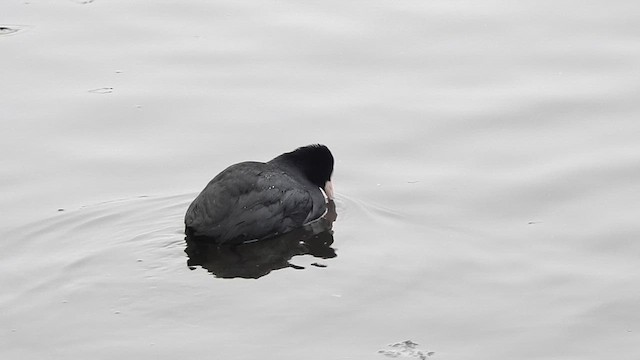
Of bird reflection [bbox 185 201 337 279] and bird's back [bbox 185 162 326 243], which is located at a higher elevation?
bird's back [bbox 185 162 326 243]

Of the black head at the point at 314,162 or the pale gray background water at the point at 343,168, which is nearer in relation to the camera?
the pale gray background water at the point at 343,168

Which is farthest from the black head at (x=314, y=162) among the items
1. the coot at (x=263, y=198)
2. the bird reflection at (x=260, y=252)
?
the bird reflection at (x=260, y=252)

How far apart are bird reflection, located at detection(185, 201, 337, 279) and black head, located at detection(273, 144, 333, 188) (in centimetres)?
40

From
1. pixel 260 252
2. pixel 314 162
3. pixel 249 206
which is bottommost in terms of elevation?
pixel 260 252

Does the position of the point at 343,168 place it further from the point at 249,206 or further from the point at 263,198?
the point at 249,206

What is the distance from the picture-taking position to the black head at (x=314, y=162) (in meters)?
9.49

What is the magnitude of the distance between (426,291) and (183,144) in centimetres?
295

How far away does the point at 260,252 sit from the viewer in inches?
343

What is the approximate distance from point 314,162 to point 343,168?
1.55ft

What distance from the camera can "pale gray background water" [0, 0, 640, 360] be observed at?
290 inches

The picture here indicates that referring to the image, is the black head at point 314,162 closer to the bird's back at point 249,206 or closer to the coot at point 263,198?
the coot at point 263,198

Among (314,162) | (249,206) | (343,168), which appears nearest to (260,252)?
(249,206)

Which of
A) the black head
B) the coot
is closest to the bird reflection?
the coot

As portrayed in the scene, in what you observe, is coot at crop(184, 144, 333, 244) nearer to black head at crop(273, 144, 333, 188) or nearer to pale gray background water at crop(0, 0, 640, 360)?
black head at crop(273, 144, 333, 188)
